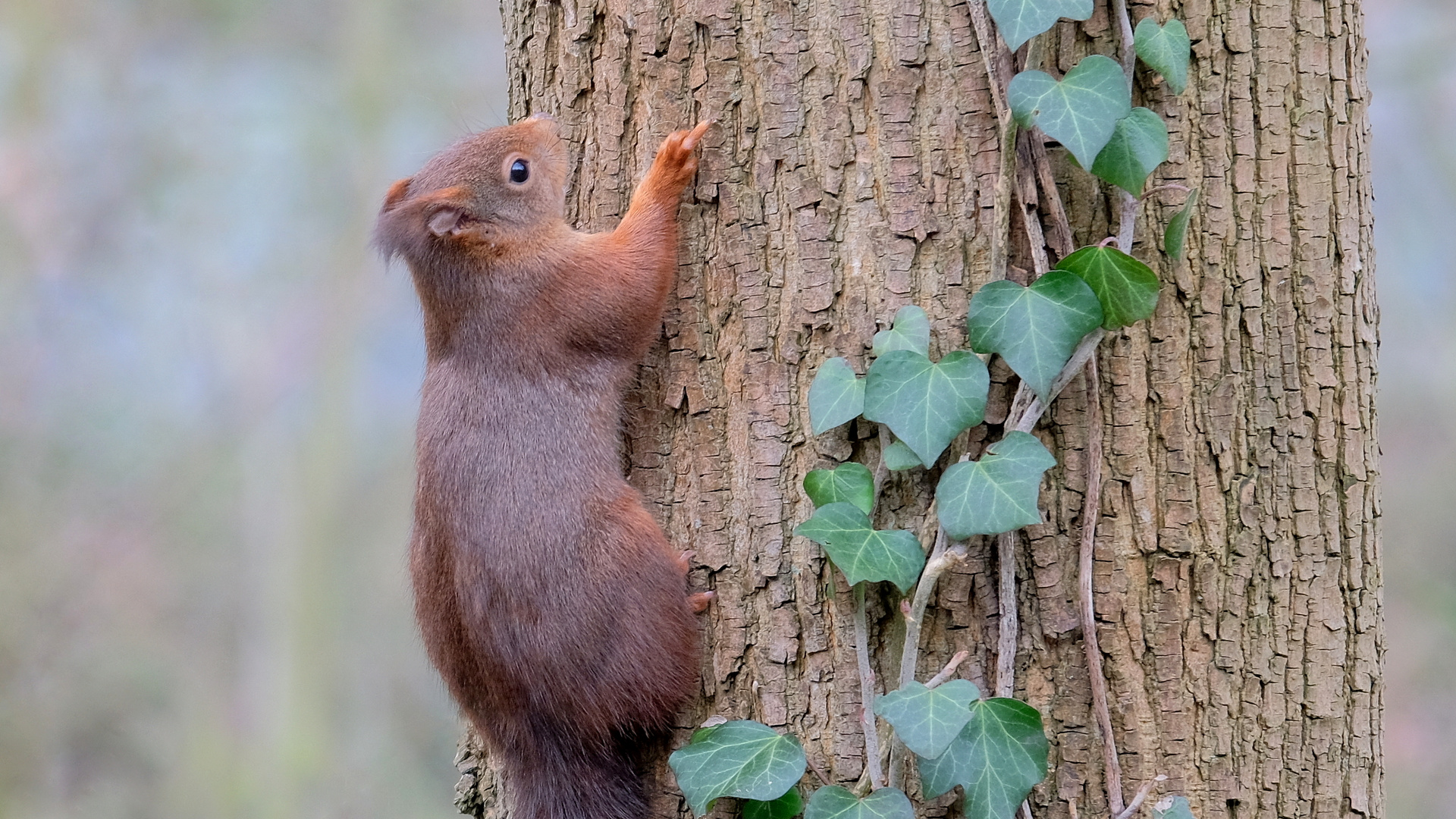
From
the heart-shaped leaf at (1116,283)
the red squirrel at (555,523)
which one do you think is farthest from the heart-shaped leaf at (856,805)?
the heart-shaped leaf at (1116,283)

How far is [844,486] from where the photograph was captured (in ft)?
4.70

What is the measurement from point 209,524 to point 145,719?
110 cm

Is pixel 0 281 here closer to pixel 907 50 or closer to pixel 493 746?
pixel 493 746

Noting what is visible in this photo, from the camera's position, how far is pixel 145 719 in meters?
5.92

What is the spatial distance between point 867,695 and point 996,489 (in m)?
0.32

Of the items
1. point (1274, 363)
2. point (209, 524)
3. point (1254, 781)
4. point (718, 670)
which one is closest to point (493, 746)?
point (718, 670)

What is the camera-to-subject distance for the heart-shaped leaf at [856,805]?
1.39 m

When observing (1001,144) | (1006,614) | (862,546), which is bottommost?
(1006,614)

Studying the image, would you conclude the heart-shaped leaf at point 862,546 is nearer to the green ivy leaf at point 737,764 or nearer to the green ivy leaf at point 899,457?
the green ivy leaf at point 899,457

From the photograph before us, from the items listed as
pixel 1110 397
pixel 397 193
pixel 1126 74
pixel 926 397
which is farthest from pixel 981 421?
pixel 397 193

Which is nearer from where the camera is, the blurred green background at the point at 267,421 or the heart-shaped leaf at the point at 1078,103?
the heart-shaped leaf at the point at 1078,103

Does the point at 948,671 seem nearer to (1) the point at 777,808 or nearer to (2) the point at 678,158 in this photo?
(1) the point at 777,808

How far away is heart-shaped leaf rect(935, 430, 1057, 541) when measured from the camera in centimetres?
134

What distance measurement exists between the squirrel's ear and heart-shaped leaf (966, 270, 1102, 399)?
3.81 ft
